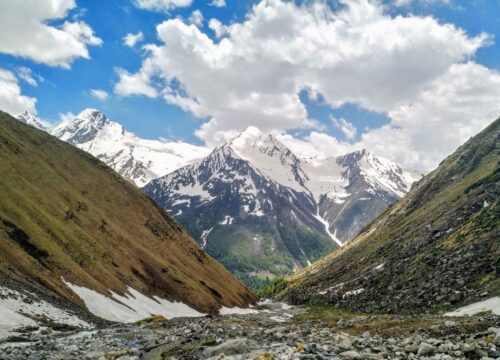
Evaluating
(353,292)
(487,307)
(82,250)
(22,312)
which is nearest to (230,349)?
(22,312)

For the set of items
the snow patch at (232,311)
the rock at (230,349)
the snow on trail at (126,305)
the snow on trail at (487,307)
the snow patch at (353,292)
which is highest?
the rock at (230,349)

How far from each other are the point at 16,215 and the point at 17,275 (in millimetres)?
37572

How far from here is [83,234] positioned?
128m

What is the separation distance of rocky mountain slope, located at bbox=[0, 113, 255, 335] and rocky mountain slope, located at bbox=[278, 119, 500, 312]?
158 ft

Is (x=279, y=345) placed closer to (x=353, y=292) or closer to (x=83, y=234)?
(x=83, y=234)

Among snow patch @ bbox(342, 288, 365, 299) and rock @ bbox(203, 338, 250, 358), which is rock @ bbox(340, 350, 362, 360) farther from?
snow patch @ bbox(342, 288, 365, 299)

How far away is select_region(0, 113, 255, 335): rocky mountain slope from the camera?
251 feet

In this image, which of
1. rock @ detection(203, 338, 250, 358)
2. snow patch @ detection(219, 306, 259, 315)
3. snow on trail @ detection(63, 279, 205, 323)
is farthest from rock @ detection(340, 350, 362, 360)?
snow patch @ detection(219, 306, 259, 315)

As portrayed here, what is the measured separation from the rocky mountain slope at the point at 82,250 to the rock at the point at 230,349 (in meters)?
31.7

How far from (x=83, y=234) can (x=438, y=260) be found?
310 ft

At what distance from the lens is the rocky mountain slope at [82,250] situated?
76625 mm

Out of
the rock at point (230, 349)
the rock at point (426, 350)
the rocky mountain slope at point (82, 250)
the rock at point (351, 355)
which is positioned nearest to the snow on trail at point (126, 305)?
the rocky mountain slope at point (82, 250)

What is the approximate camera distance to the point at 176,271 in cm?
15250

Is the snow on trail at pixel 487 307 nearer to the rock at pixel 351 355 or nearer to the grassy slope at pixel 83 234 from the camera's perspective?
the rock at pixel 351 355
